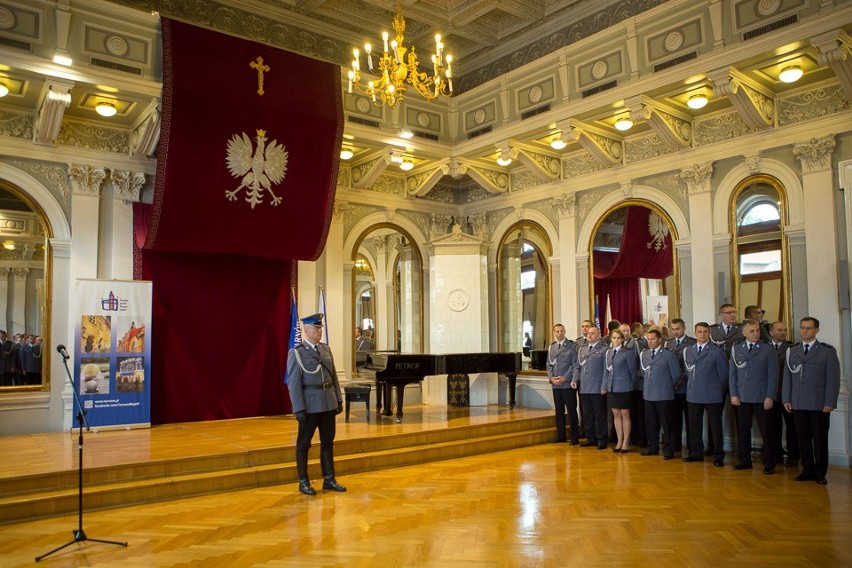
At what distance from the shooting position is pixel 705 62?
6934mm

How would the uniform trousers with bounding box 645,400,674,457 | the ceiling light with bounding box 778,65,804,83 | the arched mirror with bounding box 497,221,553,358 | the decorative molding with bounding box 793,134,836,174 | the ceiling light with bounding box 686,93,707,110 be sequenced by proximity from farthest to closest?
the arched mirror with bounding box 497,221,553,358 < the ceiling light with bounding box 686,93,707,110 < the uniform trousers with bounding box 645,400,674,457 < the decorative molding with bounding box 793,134,836,174 < the ceiling light with bounding box 778,65,804,83

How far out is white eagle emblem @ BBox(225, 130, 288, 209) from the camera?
7695 millimetres

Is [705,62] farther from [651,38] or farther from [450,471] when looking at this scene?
[450,471]

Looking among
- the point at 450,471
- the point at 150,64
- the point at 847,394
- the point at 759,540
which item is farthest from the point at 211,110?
the point at 847,394

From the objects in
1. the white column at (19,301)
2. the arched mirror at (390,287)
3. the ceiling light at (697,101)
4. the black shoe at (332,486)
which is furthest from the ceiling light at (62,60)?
A: the arched mirror at (390,287)

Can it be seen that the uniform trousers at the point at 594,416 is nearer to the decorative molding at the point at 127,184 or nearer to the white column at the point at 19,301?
the decorative molding at the point at 127,184

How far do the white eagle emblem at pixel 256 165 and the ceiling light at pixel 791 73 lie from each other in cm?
549

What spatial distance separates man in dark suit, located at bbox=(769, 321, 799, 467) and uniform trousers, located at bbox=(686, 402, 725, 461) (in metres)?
0.51

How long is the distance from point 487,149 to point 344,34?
2.55m

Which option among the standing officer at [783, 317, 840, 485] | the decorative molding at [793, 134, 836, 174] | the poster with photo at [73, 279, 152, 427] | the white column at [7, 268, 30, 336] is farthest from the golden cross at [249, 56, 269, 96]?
the standing officer at [783, 317, 840, 485]

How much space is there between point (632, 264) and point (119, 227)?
7129mm

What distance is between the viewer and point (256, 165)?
7867 millimetres

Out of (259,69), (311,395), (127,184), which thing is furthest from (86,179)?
(311,395)

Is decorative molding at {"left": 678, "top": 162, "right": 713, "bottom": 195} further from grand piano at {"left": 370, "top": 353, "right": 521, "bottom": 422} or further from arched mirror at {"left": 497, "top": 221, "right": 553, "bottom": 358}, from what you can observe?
grand piano at {"left": 370, "top": 353, "right": 521, "bottom": 422}
